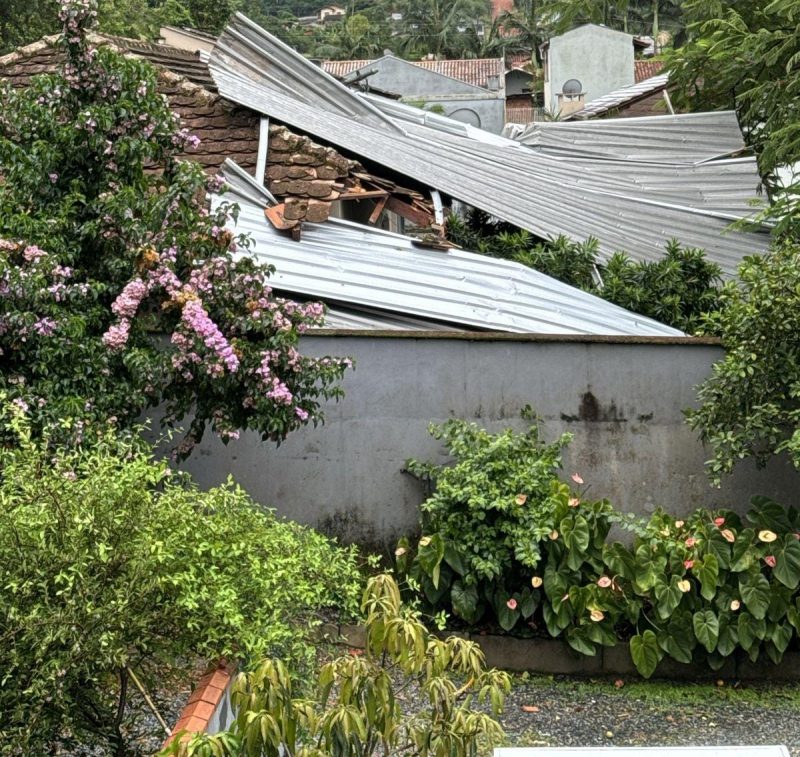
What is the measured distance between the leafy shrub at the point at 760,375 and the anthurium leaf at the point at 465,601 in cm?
183

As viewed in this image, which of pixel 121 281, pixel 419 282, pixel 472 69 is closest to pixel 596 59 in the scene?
pixel 419 282

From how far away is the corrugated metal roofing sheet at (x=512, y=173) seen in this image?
→ 11.5 metres

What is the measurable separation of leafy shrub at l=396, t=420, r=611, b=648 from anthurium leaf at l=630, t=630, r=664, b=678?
1.33 feet

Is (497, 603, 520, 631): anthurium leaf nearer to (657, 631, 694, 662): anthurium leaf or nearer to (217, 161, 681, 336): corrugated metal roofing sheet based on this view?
(657, 631, 694, 662): anthurium leaf

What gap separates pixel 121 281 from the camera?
7633 millimetres

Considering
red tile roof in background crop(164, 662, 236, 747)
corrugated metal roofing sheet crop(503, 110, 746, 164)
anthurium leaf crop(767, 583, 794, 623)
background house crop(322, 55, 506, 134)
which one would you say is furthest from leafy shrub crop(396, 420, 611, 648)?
background house crop(322, 55, 506, 134)

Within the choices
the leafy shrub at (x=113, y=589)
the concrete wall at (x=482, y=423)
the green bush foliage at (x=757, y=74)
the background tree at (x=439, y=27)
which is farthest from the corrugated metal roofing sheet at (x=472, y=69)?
the leafy shrub at (x=113, y=589)

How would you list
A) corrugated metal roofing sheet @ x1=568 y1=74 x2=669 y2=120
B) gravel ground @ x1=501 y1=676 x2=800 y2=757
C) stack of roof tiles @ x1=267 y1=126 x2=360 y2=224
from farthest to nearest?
1. corrugated metal roofing sheet @ x1=568 y1=74 x2=669 y2=120
2. stack of roof tiles @ x1=267 y1=126 x2=360 y2=224
3. gravel ground @ x1=501 y1=676 x2=800 y2=757

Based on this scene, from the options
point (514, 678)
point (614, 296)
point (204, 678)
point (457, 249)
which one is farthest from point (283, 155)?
point (204, 678)

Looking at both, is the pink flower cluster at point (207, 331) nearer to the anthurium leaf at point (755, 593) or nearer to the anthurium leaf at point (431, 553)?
the anthurium leaf at point (431, 553)

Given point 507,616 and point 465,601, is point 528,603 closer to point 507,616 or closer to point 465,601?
point 507,616

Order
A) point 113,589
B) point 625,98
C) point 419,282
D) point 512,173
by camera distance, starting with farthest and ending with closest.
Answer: point 625,98 < point 512,173 < point 419,282 < point 113,589

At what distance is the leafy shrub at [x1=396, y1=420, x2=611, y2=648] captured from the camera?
774cm

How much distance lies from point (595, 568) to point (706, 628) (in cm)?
81
